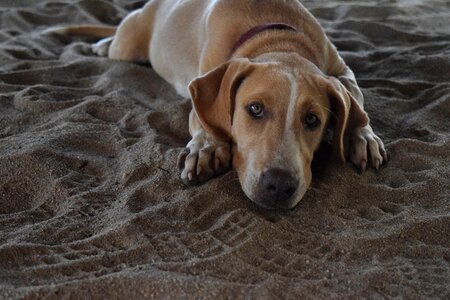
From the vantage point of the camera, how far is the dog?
2.57 meters

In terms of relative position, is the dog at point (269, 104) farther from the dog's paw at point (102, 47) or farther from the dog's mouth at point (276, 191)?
the dog's paw at point (102, 47)

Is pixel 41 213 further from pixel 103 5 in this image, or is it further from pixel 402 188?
pixel 103 5

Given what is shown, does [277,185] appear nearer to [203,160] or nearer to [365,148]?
[203,160]

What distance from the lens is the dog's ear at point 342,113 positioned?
2.80 m

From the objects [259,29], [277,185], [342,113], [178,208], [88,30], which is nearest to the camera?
[277,185]

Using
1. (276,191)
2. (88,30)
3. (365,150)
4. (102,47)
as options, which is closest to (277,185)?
(276,191)

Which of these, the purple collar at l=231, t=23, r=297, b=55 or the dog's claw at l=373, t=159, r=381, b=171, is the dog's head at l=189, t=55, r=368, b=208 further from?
the purple collar at l=231, t=23, r=297, b=55

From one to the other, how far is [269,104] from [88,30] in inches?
122

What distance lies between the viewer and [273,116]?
8.67 feet

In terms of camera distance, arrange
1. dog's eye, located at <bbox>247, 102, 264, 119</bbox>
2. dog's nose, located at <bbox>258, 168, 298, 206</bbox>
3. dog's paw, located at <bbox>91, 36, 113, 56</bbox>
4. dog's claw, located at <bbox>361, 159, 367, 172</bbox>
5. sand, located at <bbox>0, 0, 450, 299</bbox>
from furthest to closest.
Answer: dog's paw, located at <bbox>91, 36, 113, 56</bbox> < dog's claw, located at <bbox>361, 159, 367, 172</bbox> < dog's eye, located at <bbox>247, 102, 264, 119</bbox> < dog's nose, located at <bbox>258, 168, 298, 206</bbox> < sand, located at <bbox>0, 0, 450, 299</bbox>

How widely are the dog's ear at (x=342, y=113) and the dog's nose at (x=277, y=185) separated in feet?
1.65

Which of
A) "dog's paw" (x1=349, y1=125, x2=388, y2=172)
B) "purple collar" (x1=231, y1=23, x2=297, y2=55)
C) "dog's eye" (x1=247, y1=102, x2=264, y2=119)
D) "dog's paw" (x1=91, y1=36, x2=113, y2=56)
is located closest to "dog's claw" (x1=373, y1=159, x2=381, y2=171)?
"dog's paw" (x1=349, y1=125, x2=388, y2=172)

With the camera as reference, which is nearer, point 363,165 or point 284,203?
point 284,203

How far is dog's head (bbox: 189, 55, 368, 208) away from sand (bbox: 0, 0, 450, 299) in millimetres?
129
